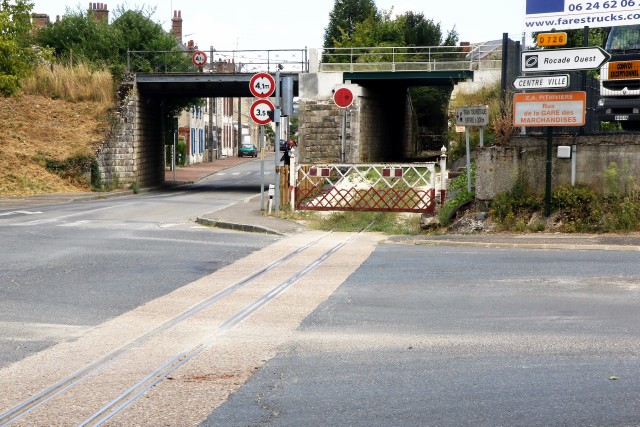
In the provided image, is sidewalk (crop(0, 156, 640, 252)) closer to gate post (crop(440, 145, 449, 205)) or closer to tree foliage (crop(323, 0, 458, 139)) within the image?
gate post (crop(440, 145, 449, 205))

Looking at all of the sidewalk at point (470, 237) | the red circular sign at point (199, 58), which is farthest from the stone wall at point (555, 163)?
the red circular sign at point (199, 58)

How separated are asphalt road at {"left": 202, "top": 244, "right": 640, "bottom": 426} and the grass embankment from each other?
27.2 meters

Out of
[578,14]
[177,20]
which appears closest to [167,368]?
[578,14]

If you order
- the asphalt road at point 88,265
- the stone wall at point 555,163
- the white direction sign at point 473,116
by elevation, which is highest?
the white direction sign at point 473,116

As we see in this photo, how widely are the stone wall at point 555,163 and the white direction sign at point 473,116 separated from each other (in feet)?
3.40

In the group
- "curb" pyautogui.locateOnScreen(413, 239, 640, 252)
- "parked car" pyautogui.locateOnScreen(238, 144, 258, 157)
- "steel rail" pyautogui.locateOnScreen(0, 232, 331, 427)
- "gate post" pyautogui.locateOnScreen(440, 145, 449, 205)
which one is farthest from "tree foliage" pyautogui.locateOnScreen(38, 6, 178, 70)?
"parked car" pyautogui.locateOnScreen(238, 144, 258, 157)

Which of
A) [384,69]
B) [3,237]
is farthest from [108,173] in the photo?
[3,237]

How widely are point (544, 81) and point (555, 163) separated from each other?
1661mm

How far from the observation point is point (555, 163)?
56.7 feet

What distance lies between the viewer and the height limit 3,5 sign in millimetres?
16547

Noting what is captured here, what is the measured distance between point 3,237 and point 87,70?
28384 millimetres

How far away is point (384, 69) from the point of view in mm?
39656

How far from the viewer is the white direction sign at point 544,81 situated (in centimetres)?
1652

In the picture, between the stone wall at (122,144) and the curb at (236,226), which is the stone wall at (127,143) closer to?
the stone wall at (122,144)
